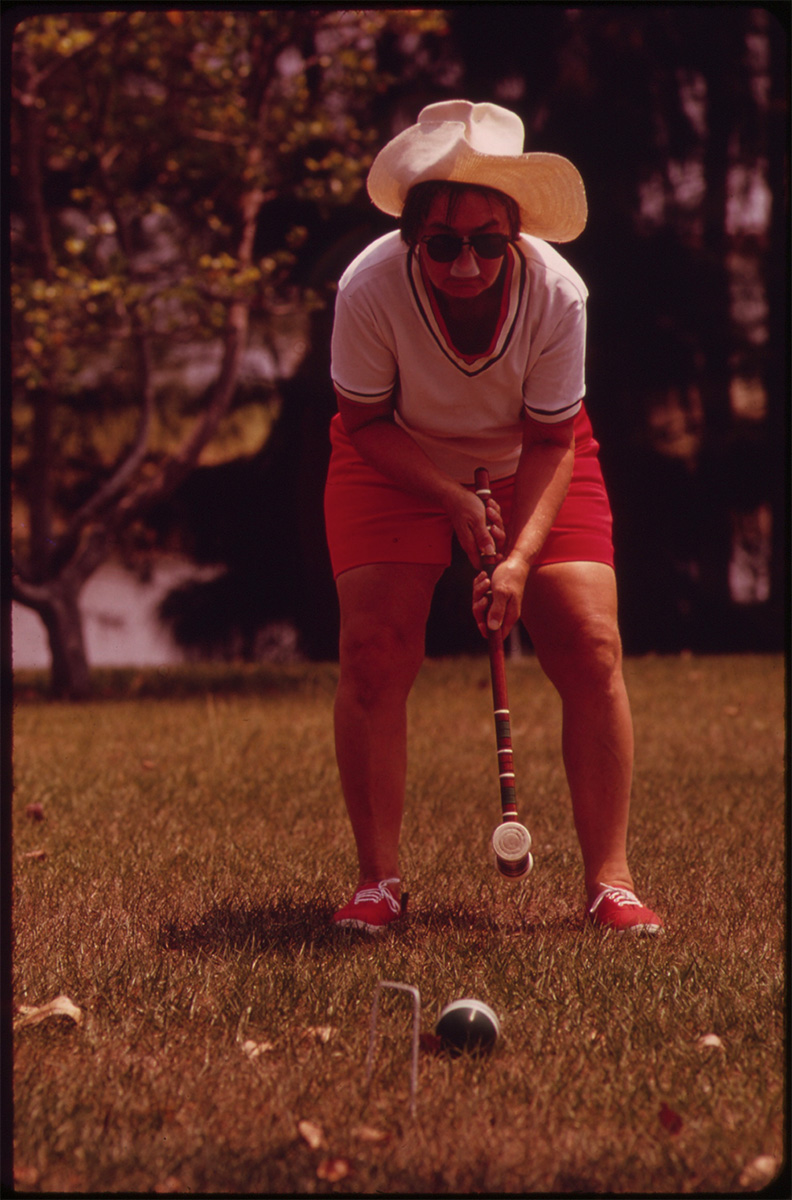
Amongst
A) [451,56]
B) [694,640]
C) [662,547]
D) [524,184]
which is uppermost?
[451,56]

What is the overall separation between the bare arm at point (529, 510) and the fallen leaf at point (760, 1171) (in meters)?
1.31

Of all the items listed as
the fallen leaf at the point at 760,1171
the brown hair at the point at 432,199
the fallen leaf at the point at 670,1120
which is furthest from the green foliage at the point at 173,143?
the fallen leaf at the point at 760,1171

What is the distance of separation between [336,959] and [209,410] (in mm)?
7258

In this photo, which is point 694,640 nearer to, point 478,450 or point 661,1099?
point 478,450

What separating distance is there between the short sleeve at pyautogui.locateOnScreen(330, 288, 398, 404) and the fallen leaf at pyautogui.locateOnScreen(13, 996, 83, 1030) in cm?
148

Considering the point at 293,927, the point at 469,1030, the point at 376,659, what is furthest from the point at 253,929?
the point at 469,1030

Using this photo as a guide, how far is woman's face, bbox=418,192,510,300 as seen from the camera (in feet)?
9.64

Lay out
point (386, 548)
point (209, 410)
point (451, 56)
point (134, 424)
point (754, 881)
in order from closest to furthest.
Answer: point (386, 548) < point (754, 881) < point (209, 410) < point (451, 56) < point (134, 424)

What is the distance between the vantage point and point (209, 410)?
32.0 ft

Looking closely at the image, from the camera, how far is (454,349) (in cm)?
312

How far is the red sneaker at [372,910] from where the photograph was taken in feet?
10.4

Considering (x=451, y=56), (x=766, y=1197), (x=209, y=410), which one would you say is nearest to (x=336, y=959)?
(x=766, y=1197)

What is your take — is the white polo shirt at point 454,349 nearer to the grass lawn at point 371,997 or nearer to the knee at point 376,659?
the knee at point 376,659

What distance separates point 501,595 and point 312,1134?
1.31 m
